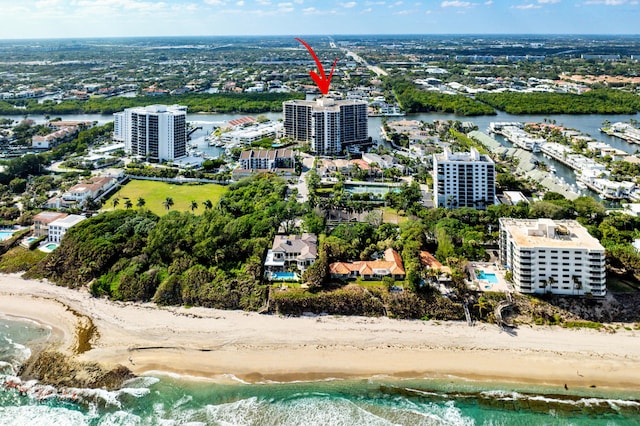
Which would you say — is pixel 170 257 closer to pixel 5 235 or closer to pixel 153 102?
pixel 5 235

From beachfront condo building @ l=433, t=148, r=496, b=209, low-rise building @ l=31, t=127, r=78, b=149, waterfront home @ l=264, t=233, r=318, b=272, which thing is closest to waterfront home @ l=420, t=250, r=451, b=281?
waterfront home @ l=264, t=233, r=318, b=272

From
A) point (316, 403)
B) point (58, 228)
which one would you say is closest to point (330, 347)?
point (316, 403)

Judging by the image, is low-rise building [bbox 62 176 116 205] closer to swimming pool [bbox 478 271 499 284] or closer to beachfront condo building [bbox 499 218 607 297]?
swimming pool [bbox 478 271 499 284]

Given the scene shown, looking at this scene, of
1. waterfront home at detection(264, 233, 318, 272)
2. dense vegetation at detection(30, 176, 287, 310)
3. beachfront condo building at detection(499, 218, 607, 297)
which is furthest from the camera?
waterfront home at detection(264, 233, 318, 272)

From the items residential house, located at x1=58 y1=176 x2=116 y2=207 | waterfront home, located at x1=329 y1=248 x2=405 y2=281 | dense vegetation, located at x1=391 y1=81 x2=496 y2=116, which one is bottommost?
waterfront home, located at x1=329 y1=248 x2=405 y2=281

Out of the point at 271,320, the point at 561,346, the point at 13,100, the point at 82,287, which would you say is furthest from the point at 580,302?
the point at 13,100

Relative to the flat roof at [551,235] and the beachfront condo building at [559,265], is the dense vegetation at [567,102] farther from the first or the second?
the beachfront condo building at [559,265]
